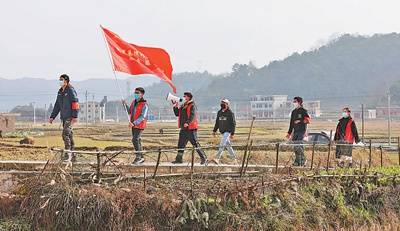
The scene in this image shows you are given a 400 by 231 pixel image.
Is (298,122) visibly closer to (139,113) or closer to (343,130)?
(343,130)

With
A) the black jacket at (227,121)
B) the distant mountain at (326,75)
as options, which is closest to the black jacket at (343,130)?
the black jacket at (227,121)

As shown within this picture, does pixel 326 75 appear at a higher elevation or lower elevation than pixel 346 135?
higher

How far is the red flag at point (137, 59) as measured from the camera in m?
13.6

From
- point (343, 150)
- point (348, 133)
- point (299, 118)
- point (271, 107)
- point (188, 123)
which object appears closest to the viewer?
point (188, 123)

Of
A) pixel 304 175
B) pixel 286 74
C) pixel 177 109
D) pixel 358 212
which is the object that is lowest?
pixel 358 212

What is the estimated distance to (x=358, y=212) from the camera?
13.1 m

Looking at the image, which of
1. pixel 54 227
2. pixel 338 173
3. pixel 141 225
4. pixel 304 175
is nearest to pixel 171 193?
pixel 141 225

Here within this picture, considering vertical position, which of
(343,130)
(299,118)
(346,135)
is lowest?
(346,135)

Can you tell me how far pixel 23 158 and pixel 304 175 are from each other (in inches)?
264

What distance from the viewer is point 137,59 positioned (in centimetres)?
1398

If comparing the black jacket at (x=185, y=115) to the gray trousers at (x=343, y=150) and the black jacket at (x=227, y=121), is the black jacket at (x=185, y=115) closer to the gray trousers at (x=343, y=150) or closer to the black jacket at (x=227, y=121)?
the black jacket at (x=227, y=121)

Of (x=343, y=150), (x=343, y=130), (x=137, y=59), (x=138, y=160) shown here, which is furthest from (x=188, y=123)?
(x=343, y=130)

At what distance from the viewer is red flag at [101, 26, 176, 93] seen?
13633 millimetres

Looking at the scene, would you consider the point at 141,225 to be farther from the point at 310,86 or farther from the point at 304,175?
the point at 310,86
